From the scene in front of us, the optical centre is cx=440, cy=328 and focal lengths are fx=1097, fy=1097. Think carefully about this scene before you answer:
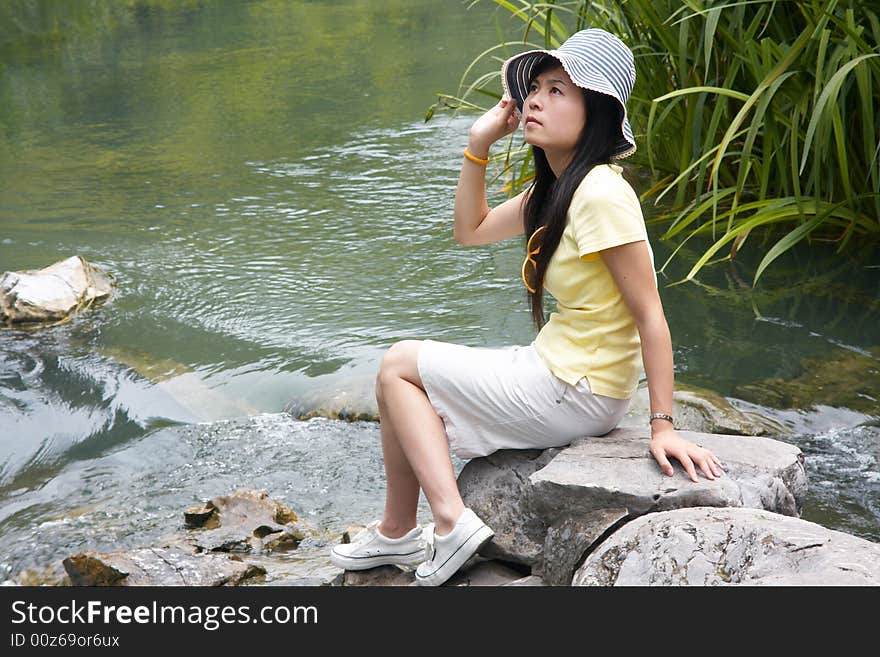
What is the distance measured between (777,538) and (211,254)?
336 centimetres

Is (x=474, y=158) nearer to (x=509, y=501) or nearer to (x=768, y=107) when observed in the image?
(x=509, y=501)

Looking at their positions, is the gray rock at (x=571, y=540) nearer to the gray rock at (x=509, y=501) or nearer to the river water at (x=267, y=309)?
the gray rock at (x=509, y=501)

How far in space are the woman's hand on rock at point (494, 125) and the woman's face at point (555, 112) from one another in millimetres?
156

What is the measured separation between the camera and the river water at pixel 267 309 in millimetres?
2938

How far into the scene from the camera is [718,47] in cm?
390

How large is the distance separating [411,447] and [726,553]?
0.62 m

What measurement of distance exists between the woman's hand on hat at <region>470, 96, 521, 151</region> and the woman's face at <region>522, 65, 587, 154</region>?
0.16 meters

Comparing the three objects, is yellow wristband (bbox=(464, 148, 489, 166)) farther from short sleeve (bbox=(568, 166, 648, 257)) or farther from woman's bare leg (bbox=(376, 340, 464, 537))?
woman's bare leg (bbox=(376, 340, 464, 537))

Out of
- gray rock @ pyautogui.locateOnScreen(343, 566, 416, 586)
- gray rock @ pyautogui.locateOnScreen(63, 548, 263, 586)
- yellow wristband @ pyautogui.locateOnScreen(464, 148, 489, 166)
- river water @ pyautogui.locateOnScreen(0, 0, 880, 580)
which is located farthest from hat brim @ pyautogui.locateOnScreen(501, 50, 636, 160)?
gray rock @ pyautogui.locateOnScreen(63, 548, 263, 586)

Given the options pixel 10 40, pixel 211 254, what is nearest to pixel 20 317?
pixel 211 254

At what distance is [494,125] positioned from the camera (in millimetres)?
2213

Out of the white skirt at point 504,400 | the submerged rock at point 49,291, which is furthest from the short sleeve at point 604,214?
the submerged rock at point 49,291

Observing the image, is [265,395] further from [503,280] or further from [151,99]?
[151,99]

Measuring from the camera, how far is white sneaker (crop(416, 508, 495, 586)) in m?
1.98
